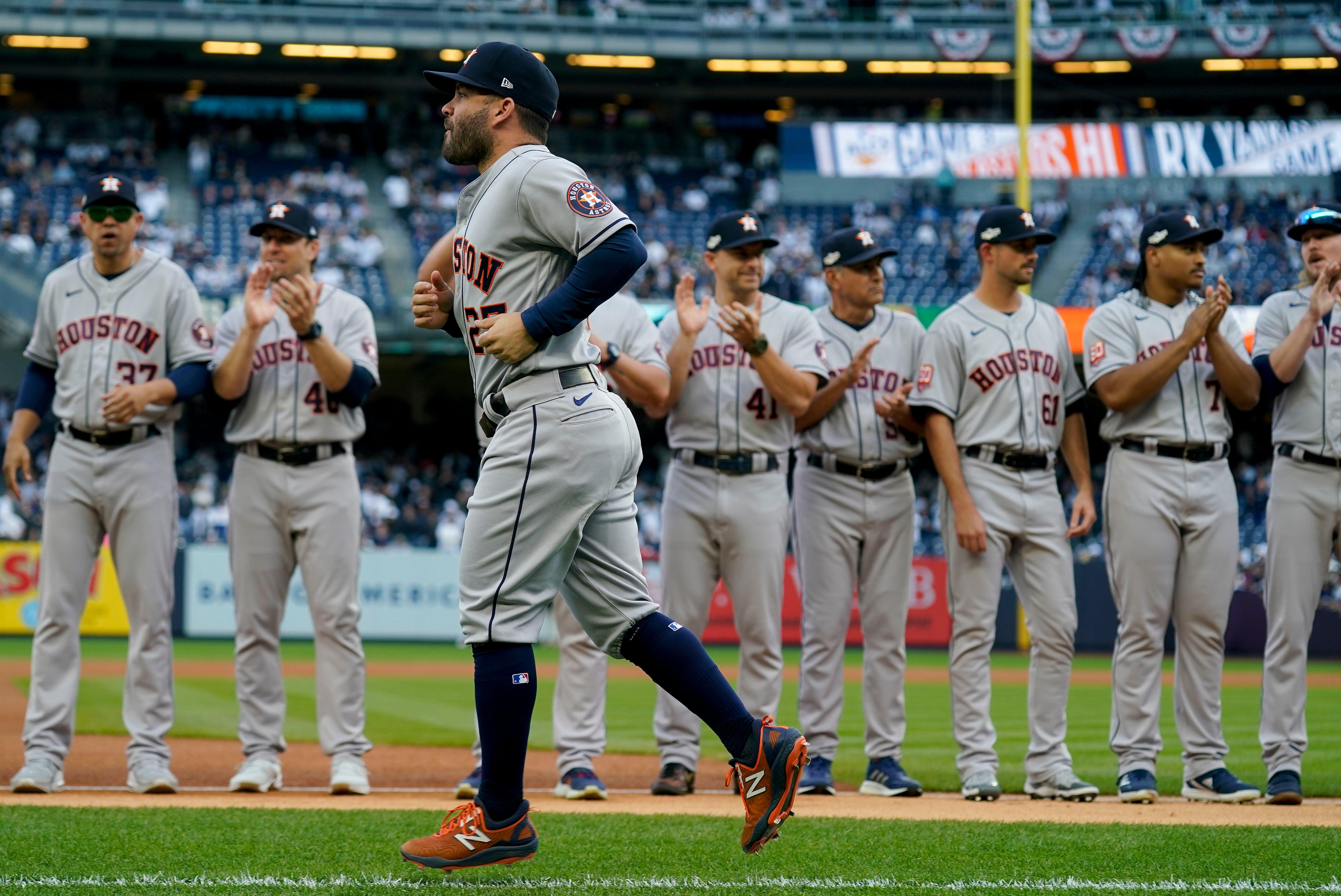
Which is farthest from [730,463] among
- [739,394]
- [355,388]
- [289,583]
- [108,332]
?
[108,332]

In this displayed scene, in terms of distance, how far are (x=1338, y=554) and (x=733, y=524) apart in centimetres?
241

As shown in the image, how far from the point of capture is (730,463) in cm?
573

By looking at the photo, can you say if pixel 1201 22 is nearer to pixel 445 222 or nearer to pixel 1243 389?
pixel 445 222

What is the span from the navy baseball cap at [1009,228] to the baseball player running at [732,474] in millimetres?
820

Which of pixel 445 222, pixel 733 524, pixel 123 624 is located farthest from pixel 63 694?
pixel 445 222

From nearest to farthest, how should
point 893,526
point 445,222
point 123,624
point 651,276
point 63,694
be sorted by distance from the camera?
point 63,694 < point 893,526 < point 123,624 < point 651,276 < point 445,222

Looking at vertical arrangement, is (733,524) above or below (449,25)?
below

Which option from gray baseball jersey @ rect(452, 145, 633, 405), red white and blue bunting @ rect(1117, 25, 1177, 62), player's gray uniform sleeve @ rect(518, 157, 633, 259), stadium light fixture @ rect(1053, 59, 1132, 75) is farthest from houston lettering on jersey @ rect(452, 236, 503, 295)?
stadium light fixture @ rect(1053, 59, 1132, 75)

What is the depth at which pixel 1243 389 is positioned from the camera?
5461 millimetres

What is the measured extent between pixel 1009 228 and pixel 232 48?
81.3 ft

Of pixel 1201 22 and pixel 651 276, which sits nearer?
pixel 651 276

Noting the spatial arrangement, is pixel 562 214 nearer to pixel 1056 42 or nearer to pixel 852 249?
pixel 852 249

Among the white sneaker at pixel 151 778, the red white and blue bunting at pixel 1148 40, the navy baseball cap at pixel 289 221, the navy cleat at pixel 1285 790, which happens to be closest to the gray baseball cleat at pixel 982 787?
the navy cleat at pixel 1285 790

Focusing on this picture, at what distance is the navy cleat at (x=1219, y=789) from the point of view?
5.30m
